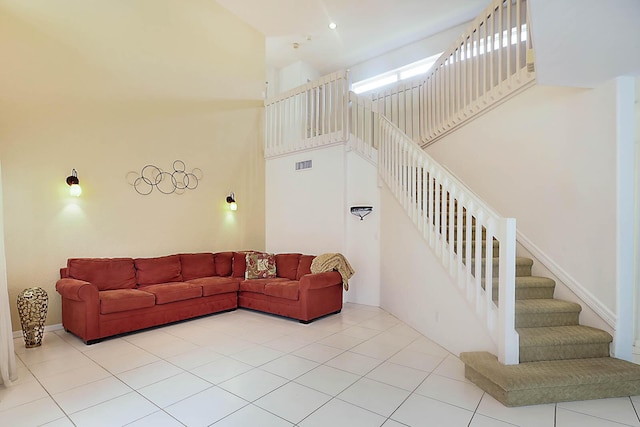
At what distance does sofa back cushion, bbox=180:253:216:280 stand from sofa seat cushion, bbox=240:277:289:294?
27.9 inches

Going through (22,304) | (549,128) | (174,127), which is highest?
(174,127)

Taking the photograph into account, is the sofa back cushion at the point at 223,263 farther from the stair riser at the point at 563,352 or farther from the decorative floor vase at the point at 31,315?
the stair riser at the point at 563,352

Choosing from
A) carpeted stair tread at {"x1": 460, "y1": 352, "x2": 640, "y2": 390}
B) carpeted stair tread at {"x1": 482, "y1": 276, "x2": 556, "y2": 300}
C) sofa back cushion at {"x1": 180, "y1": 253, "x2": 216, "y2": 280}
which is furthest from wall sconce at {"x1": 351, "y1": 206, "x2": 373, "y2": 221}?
carpeted stair tread at {"x1": 460, "y1": 352, "x2": 640, "y2": 390}

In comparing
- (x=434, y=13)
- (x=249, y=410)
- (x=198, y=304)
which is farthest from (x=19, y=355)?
(x=434, y=13)

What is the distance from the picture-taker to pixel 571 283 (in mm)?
3303

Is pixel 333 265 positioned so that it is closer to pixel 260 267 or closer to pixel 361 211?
pixel 361 211

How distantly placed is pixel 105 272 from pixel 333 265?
3.11 meters

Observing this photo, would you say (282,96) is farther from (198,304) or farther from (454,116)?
(198,304)

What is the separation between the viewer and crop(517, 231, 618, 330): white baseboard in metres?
2.93

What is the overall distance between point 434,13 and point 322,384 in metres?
6.86

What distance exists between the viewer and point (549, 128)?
3588 millimetres

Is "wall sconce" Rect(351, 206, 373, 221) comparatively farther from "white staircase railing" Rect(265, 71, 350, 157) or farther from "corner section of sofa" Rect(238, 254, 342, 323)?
"white staircase railing" Rect(265, 71, 350, 157)

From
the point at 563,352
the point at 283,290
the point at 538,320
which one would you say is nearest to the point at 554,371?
the point at 563,352

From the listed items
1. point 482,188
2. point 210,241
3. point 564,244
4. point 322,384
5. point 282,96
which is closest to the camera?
point 322,384
